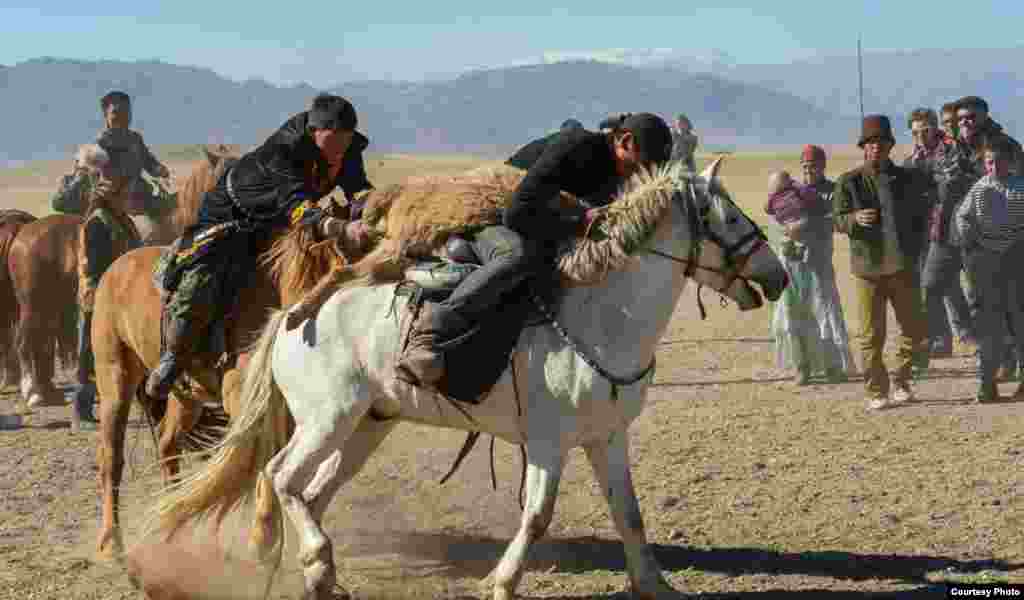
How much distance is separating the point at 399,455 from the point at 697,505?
2.45m

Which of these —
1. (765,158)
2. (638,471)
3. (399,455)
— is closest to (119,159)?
(399,455)

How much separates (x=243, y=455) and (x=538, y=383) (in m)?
1.57

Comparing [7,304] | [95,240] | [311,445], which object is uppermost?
[95,240]

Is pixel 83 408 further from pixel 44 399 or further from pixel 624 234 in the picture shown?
pixel 624 234

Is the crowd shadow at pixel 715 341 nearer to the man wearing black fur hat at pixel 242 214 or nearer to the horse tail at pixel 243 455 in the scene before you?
the man wearing black fur hat at pixel 242 214

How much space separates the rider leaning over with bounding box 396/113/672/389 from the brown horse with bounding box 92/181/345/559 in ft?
2.72

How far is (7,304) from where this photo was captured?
13.3 meters

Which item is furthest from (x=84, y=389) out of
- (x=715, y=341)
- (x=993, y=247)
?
(x=993, y=247)

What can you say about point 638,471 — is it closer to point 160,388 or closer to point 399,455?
point 399,455

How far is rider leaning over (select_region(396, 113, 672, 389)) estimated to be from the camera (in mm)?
5957

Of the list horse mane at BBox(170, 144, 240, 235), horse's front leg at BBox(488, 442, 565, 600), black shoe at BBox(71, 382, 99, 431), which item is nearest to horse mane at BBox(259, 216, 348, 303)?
horse mane at BBox(170, 144, 240, 235)

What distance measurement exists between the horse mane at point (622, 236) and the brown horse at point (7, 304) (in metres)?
8.42

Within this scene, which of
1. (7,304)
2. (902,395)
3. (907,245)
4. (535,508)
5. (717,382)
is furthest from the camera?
(7,304)

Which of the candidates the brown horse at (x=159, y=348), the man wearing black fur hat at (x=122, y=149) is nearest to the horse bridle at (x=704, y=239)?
the brown horse at (x=159, y=348)
